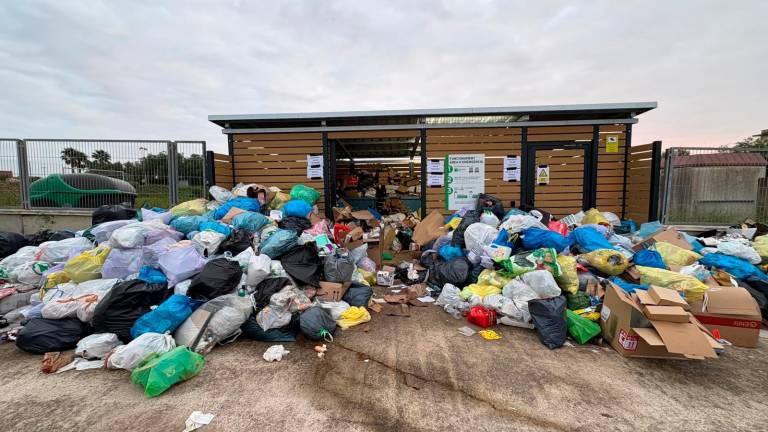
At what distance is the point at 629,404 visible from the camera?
83.7 inches

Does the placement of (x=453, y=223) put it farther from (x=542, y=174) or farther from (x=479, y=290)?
(x=542, y=174)

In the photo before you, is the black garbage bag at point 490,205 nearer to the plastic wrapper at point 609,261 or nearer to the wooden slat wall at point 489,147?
the wooden slat wall at point 489,147

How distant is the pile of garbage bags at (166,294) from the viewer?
8.51 feet

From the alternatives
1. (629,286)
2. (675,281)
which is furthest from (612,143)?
(629,286)

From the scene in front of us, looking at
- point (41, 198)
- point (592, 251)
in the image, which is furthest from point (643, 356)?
point (41, 198)

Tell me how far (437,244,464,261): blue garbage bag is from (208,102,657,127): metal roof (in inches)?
96.9

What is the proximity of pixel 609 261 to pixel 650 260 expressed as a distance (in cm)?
55

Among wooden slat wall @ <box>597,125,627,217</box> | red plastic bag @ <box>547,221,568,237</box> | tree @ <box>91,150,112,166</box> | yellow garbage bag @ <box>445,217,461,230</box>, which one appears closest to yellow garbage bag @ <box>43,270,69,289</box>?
tree @ <box>91,150,112,166</box>

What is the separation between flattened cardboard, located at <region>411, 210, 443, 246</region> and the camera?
18.4 ft

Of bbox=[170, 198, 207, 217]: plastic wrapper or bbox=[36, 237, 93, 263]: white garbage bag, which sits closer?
bbox=[36, 237, 93, 263]: white garbage bag

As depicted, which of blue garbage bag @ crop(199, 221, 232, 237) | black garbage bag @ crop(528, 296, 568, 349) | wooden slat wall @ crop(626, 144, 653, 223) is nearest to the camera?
black garbage bag @ crop(528, 296, 568, 349)

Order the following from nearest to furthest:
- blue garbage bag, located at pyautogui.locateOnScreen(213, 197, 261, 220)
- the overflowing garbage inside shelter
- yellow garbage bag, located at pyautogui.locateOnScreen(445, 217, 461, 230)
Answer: the overflowing garbage inside shelter
blue garbage bag, located at pyautogui.locateOnScreen(213, 197, 261, 220)
yellow garbage bag, located at pyautogui.locateOnScreen(445, 217, 461, 230)

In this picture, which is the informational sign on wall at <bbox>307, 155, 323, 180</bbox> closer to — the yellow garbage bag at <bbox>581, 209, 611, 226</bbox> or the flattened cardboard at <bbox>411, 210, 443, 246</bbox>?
the flattened cardboard at <bbox>411, 210, 443, 246</bbox>

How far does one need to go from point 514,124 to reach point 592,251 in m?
3.05
